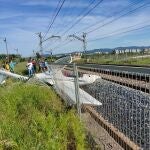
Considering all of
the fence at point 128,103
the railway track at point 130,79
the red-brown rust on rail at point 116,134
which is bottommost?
the red-brown rust on rail at point 116,134

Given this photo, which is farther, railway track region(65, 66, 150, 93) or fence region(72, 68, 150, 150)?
fence region(72, 68, 150, 150)

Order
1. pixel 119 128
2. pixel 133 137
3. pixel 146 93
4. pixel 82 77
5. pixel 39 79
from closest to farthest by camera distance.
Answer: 1. pixel 146 93
2. pixel 133 137
3. pixel 119 128
4. pixel 82 77
5. pixel 39 79

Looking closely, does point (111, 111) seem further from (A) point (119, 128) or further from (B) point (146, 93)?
(B) point (146, 93)

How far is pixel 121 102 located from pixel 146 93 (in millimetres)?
1367

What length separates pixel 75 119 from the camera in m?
6.61

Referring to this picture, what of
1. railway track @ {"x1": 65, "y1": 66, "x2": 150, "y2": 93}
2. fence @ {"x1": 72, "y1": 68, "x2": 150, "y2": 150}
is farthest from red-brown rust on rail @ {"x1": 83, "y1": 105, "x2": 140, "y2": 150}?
railway track @ {"x1": 65, "y1": 66, "x2": 150, "y2": 93}

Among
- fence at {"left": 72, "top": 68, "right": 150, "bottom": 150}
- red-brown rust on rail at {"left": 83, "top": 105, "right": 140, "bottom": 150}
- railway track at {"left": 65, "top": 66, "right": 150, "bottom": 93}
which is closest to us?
railway track at {"left": 65, "top": 66, "right": 150, "bottom": 93}

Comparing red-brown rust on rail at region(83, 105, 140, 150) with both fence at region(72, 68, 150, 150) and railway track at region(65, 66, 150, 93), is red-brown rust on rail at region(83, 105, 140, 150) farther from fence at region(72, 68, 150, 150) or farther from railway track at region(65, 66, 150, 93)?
railway track at region(65, 66, 150, 93)

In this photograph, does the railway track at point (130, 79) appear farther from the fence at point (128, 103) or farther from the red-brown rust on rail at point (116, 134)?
the red-brown rust on rail at point (116, 134)

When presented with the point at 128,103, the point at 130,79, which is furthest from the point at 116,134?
the point at 130,79

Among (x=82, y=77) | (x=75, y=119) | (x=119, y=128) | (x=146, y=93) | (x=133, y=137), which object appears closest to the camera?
(x=146, y=93)

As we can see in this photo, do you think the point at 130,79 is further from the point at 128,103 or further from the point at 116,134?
the point at 116,134

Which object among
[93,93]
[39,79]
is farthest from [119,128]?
[39,79]

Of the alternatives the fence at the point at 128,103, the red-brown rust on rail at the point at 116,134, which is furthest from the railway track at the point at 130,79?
the red-brown rust on rail at the point at 116,134
